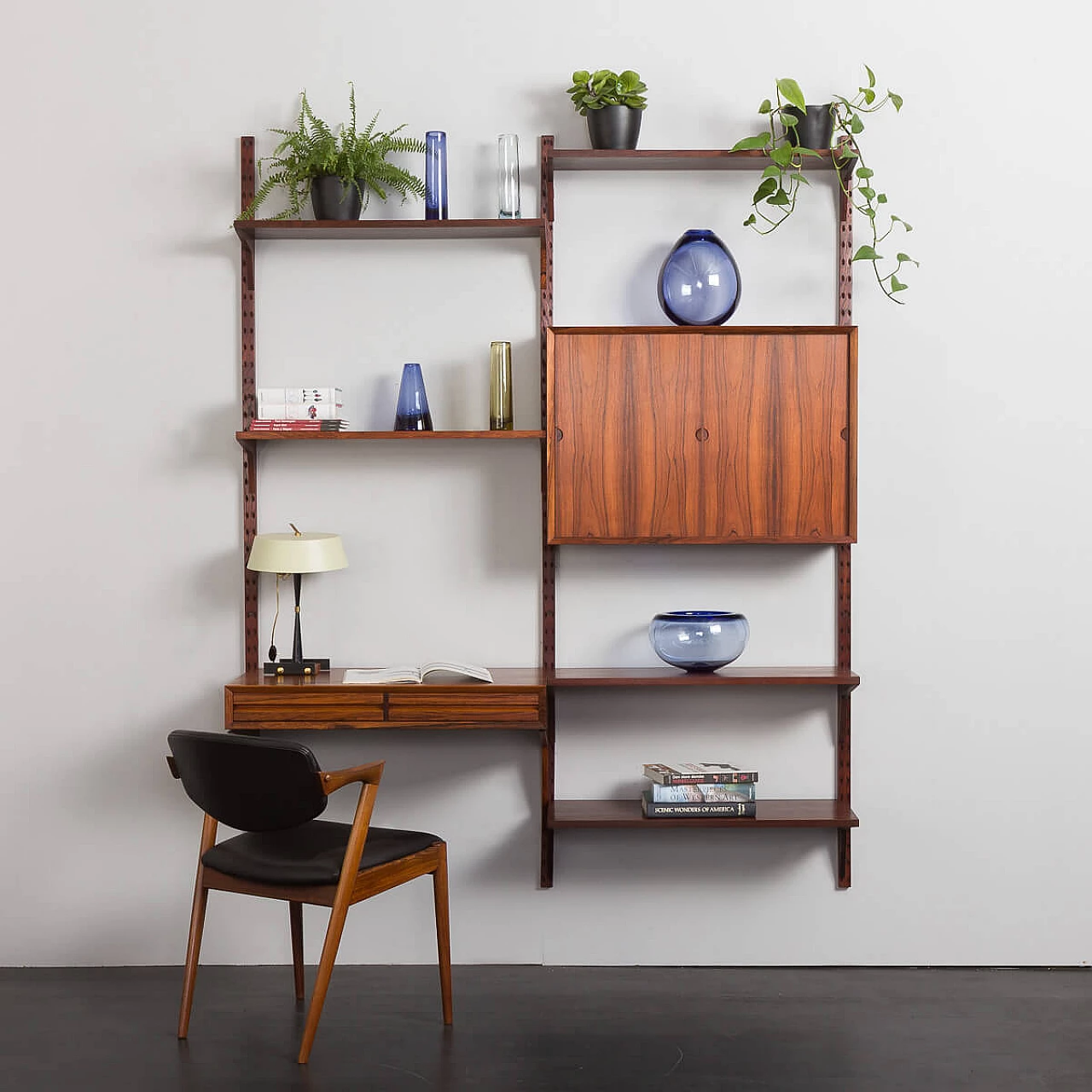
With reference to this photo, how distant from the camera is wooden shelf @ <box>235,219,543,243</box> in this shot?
3.28m

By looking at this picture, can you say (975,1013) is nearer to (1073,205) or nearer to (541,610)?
(541,610)

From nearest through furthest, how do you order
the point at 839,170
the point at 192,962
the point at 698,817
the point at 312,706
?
the point at 192,962 → the point at 312,706 → the point at 698,817 → the point at 839,170

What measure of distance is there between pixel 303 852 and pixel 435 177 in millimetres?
1919

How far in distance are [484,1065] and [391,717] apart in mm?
915

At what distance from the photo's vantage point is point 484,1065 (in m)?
2.75

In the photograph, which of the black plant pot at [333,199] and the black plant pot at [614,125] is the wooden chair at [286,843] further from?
the black plant pot at [614,125]

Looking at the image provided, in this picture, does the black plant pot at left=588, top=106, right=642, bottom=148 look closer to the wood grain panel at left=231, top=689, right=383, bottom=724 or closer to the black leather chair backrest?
the wood grain panel at left=231, top=689, right=383, bottom=724

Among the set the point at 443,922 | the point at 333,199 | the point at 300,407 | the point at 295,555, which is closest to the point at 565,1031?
the point at 443,922

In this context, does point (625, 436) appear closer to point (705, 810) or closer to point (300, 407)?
point (300, 407)

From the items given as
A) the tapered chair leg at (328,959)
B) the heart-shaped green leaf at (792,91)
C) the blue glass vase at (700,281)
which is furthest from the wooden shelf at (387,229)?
the tapered chair leg at (328,959)

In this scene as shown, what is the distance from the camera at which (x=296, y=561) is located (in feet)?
10.4

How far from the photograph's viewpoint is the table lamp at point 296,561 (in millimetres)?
3184

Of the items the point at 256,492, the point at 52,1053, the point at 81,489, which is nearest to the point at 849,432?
the point at 256,492

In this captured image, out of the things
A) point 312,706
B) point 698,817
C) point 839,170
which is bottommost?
point 698,817
